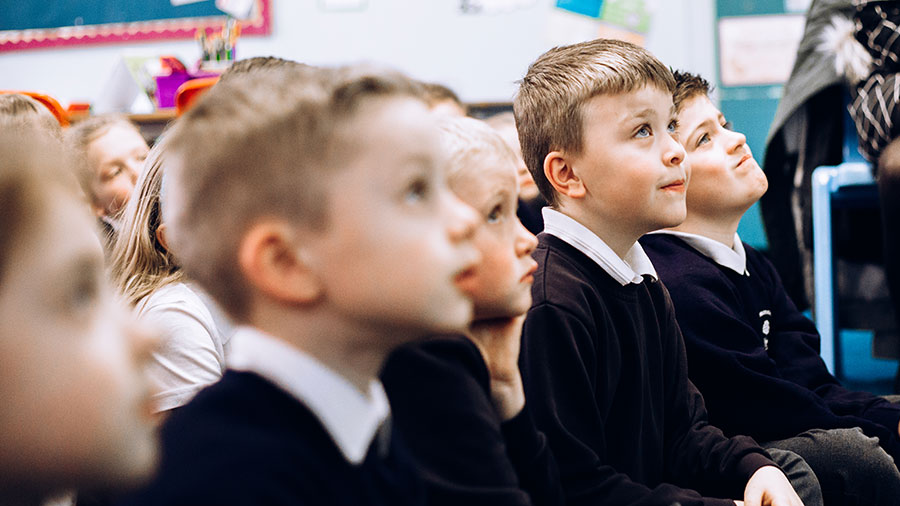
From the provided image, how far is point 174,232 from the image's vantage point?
24.2 inches

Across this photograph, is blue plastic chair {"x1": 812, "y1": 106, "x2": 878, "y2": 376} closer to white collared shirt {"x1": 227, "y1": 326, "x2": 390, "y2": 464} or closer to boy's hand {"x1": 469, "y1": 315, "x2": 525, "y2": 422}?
boy's hand {"x1": 469, "y1": 315, "x2": 525, "y2": 422}

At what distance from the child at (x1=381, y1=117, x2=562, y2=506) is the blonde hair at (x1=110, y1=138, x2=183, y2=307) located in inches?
23.6

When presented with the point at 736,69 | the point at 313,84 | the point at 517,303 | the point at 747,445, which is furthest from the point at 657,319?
the point at 736,69

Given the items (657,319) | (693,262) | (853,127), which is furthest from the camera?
(853,127)

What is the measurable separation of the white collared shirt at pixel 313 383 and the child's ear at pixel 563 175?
0.65m

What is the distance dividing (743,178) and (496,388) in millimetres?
829

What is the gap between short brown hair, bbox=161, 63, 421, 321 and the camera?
572 mm

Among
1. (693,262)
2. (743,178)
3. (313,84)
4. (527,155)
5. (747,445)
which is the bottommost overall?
(747,445)

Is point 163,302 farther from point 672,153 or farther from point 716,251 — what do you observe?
point 716,251

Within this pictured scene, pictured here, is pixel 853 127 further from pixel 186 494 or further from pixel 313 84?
pixel 186 494

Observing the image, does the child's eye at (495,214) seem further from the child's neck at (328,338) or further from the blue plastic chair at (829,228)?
the blue plastic chair at (829,228)

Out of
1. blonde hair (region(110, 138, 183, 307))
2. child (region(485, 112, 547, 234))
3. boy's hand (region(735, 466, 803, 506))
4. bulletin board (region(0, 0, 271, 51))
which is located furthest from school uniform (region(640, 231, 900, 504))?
bulletin board (region(0, 0, 271, 51))

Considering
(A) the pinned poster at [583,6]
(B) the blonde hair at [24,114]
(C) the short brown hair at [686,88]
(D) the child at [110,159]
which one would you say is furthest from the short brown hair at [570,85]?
(A) the pinned poster at [583,6]

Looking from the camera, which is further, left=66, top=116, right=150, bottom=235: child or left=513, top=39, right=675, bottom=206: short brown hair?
left=66, top=116, right=150, bottom=235: child
